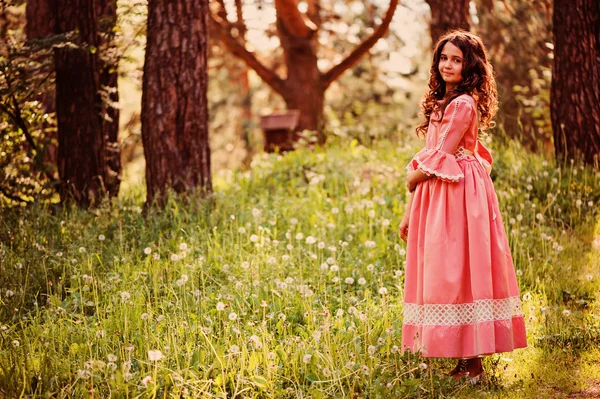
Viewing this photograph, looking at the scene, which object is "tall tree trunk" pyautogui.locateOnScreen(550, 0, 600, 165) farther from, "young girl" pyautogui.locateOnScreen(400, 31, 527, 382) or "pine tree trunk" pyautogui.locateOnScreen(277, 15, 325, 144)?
"pine tree trunk" pyautogui.locateOnScreen(277, 15, 325, 144)

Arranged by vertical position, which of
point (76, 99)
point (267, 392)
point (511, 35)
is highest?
point (511, 35)

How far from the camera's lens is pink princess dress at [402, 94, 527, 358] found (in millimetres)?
3773

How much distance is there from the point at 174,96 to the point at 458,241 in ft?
11.7

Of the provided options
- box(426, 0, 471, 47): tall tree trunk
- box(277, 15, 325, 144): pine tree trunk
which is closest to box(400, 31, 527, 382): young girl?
box(426, 0, 471, 47): tall tree trunk

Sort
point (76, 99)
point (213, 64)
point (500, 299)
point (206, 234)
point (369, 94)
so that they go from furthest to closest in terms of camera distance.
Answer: point (369, 94), point (213, 64), point (76, 99), point (206, 234), point (500, 299)

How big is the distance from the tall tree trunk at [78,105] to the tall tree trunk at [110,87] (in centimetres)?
15

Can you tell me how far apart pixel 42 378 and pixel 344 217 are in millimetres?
3628

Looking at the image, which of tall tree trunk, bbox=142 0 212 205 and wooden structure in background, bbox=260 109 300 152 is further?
wooden structure in background, bbox=260 109 300 152

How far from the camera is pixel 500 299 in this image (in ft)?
12.7

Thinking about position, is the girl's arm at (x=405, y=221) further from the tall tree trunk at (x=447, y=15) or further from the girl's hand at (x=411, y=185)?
the tall tree trunk at (x=447, y=15)

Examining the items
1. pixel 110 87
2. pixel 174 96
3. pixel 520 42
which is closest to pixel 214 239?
pixel 174 96

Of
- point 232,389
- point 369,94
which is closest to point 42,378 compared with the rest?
point 232,389

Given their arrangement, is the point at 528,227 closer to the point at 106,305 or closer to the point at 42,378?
the point at 106,305

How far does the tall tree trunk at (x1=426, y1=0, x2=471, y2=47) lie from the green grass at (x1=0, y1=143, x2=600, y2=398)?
1.65 metres
